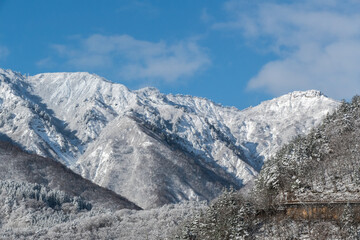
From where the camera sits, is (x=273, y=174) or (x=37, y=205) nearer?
(x=273, y=174)

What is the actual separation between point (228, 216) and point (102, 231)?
75.7m

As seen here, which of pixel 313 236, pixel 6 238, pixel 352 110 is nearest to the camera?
pixel 313 236

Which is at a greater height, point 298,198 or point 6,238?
point 298,198

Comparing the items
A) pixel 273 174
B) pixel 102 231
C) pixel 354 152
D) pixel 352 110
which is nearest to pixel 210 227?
pixel 273 174

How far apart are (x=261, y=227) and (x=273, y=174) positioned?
31.3ft

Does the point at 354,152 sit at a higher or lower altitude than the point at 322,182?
higher

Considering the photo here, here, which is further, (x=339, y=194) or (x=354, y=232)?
(x=339, y=194)

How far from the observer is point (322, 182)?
76.1m

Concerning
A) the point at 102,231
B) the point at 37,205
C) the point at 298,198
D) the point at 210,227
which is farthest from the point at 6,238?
the point at 298,198

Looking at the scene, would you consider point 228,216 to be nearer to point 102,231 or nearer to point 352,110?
point 352,110

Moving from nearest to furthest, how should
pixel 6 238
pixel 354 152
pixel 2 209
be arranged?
pixel 354 152 < pixel 6 238 < pixel 2 209

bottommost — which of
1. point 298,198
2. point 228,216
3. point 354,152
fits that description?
point 228,216

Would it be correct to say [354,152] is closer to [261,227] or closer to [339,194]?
[339,194]

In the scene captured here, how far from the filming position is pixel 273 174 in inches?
2958
